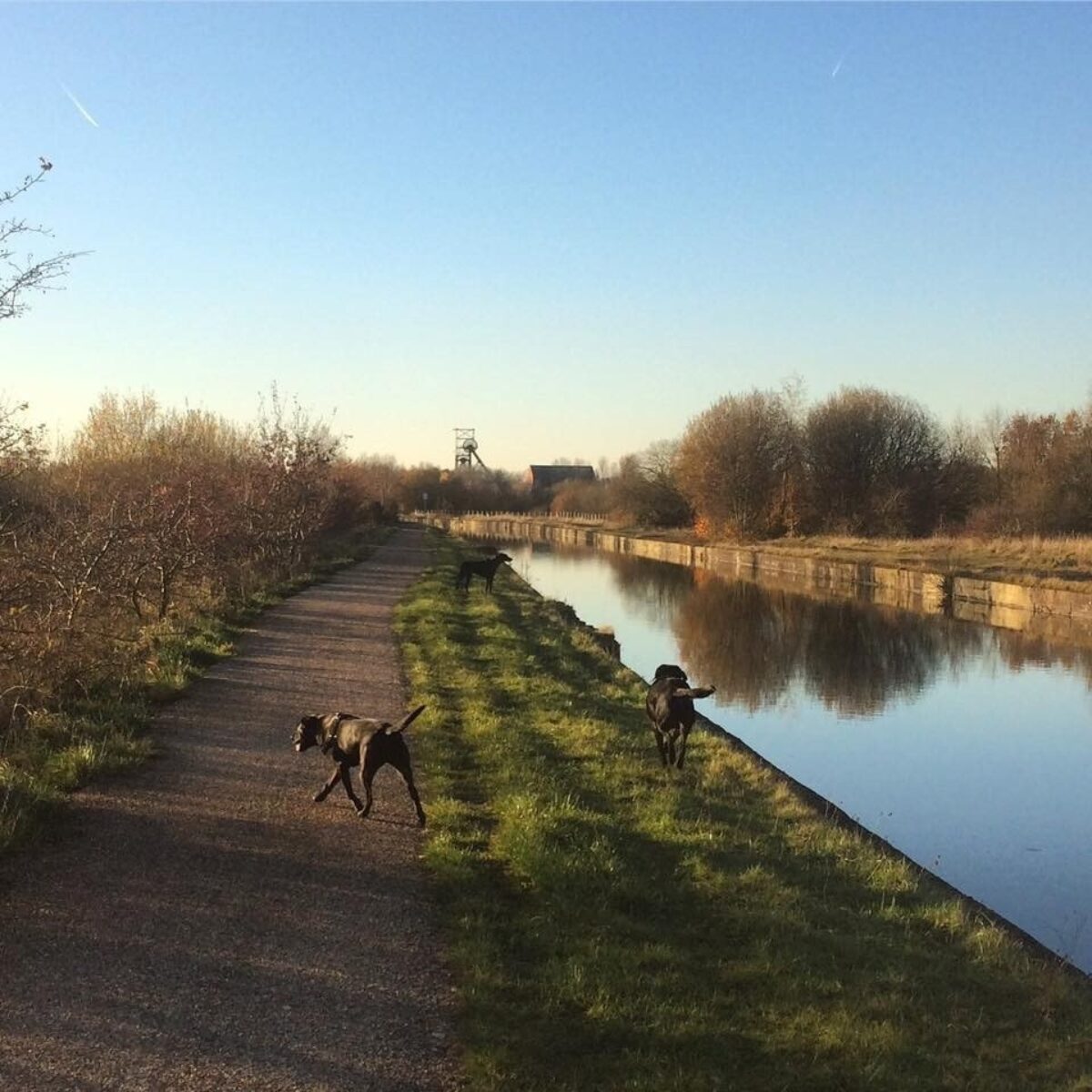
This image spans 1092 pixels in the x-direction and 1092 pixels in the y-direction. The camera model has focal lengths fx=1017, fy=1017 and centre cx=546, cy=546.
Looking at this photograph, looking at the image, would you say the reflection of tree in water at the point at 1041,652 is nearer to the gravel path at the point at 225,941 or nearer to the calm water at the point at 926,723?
the calm water at the point at 926,723

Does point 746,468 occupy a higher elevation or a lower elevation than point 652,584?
higher

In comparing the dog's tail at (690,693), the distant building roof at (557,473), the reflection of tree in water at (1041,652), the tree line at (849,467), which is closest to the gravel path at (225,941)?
the dog's tail at (690,693)

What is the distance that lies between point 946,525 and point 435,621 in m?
39.0

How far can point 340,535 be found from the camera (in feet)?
131

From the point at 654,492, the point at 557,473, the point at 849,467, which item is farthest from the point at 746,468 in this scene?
the point at 557,473

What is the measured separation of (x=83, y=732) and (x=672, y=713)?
475 cm

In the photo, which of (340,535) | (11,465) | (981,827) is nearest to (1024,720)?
(981,827)

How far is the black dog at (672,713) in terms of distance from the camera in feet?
28.0

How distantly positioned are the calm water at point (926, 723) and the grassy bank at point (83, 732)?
4.67 meters

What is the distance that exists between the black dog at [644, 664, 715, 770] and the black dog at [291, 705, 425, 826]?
262cm

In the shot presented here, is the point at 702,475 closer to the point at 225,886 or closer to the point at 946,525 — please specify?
the point at 946,525

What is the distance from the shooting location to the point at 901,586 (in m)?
34.7

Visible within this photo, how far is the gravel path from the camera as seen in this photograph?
363 cm

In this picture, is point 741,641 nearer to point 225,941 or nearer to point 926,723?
point 926,723
